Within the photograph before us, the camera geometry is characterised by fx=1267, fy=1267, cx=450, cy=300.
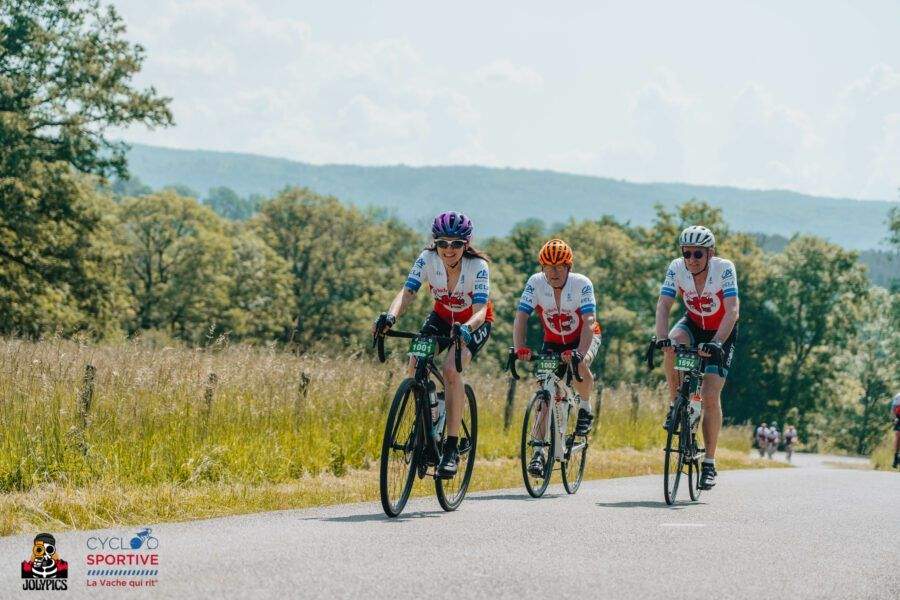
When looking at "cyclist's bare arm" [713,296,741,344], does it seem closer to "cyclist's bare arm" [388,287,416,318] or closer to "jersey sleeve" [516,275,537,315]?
"jersey sleeve" [516,275,537,315]

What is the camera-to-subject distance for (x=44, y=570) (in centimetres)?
617

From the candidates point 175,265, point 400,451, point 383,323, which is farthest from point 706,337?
point 175,265

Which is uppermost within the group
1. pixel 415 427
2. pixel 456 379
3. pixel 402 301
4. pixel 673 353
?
pixel 402 301

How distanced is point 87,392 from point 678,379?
521 cm

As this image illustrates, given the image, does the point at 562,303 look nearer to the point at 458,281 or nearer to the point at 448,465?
the point at 458,281

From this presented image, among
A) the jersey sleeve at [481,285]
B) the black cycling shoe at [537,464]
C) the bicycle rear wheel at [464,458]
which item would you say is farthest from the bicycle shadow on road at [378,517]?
the black cycling shoe at [537,464]

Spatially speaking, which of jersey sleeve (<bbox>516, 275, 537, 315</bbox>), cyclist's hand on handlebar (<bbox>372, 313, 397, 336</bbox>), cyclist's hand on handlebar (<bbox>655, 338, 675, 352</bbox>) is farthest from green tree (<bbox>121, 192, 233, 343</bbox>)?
cyclist's hand on handlebar (<bbox>372, 313, 397, 336</bbox>)

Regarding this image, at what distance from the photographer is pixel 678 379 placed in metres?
11.3

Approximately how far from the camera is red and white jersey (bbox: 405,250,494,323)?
9.52 meters

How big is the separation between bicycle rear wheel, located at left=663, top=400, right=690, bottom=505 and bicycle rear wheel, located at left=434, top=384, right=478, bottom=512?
5.89 feet

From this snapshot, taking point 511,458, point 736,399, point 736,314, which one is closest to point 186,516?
point 736,314

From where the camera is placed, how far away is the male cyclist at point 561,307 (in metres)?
11.3

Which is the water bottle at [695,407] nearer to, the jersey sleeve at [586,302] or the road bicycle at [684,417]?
the road bicycle at [684,417]

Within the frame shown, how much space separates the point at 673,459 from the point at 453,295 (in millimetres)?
2815
